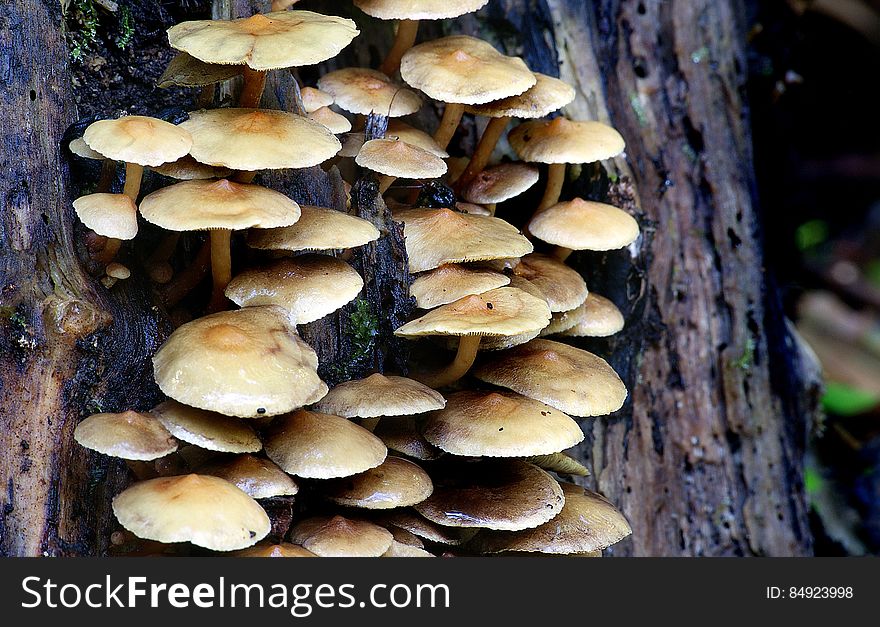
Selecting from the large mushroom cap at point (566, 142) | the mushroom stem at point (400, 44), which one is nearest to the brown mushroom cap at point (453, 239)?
the large mushroom cap at point (566, 142)

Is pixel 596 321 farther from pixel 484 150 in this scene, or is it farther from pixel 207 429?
pixel 207 429

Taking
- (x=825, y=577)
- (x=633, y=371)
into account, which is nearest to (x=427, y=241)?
(x=633, y=371)

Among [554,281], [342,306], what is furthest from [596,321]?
[342,306]

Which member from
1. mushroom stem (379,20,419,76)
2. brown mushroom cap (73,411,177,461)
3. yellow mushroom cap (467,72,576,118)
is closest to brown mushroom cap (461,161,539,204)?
yellow mushroom cap (467,72,576,118)

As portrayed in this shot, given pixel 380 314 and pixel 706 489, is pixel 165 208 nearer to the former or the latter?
pixel 380 314

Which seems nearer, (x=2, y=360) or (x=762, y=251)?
(x=2, y=360)

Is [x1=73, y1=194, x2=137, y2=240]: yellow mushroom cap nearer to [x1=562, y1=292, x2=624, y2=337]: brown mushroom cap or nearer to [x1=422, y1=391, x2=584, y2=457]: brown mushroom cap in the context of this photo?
[x1=422, y1=391, x2=584, y2=457]: brown mushroom cap
